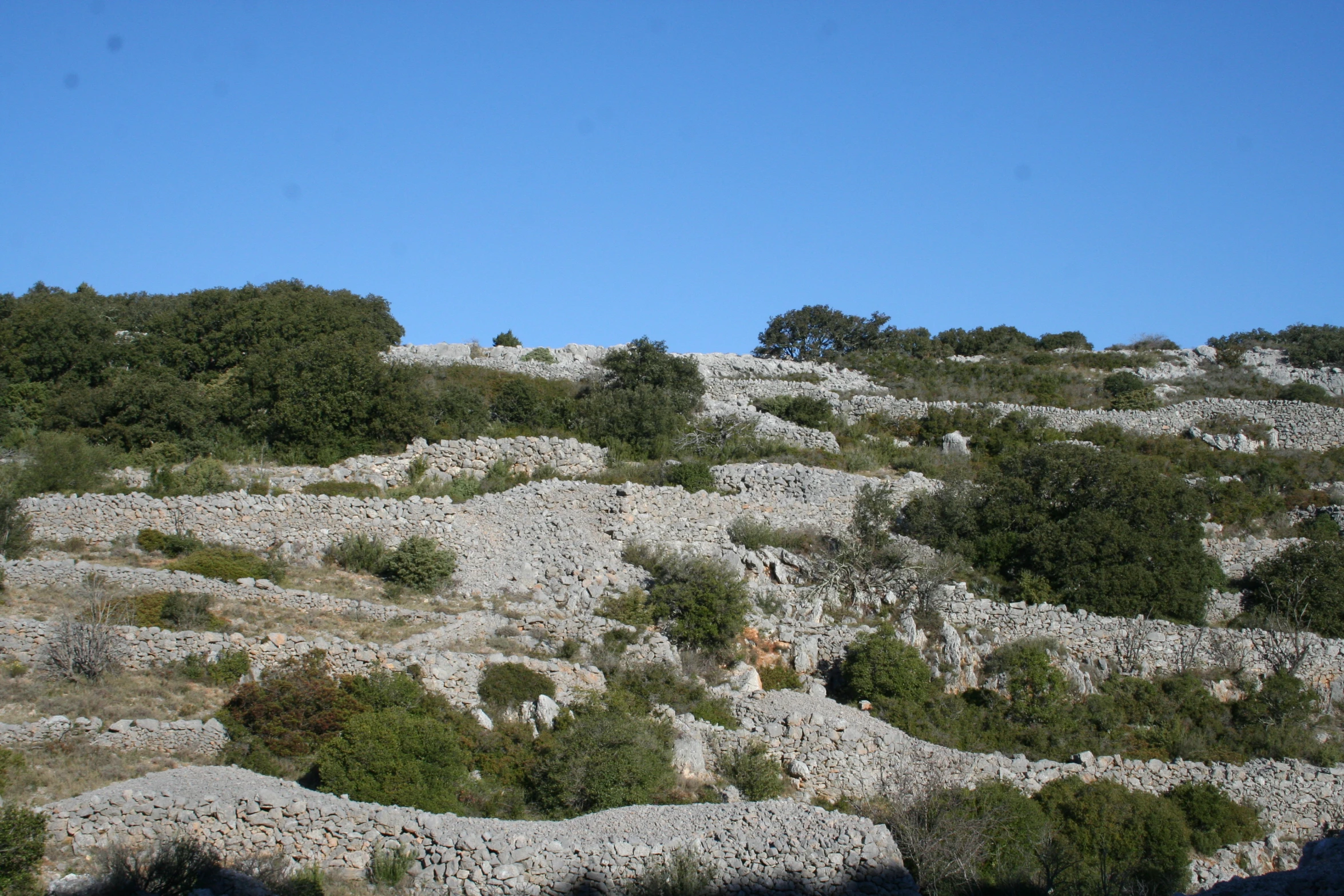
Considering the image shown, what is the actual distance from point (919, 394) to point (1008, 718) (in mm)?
21259

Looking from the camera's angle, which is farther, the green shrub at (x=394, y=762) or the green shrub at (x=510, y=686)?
the green shrub at (x=510, y=686)

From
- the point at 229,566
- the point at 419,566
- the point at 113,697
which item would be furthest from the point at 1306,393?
the point at 113,697

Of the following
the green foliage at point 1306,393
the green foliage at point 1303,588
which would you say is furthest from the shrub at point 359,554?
the green foliage at point 1306,393

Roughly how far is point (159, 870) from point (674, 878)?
215 inches

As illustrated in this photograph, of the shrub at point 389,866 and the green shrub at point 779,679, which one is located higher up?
the green shrub at point 779,679

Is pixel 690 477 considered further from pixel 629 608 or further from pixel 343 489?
pixel 343 489

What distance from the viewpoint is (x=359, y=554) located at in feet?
67.5

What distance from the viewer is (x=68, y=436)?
80.4ft

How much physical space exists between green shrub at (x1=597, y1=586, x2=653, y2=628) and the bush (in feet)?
30.4

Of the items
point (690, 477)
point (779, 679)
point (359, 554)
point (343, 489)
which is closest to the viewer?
point (779, 679)

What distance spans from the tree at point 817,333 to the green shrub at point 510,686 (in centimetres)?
3307

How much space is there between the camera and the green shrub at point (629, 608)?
18.9 metres

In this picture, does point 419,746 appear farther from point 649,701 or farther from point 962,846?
point 962,846

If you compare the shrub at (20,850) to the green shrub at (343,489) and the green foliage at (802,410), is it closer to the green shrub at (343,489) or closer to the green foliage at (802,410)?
the green shrub at (343,489)
